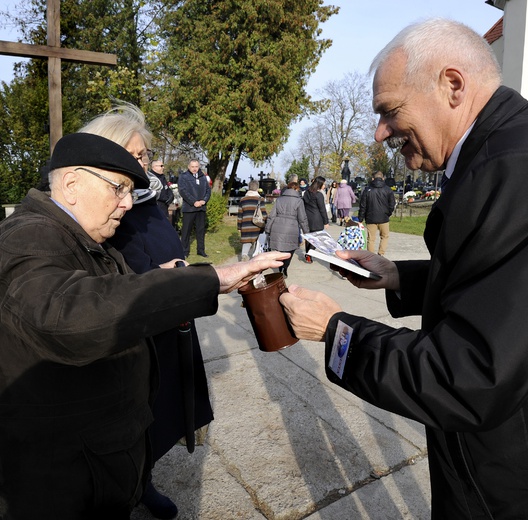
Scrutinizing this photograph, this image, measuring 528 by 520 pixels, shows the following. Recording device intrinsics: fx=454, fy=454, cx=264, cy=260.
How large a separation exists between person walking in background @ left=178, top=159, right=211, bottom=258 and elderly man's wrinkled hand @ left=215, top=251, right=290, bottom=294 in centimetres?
818

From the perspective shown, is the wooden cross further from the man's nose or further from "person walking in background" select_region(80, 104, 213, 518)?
the man's nose

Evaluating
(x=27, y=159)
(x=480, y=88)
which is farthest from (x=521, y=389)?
(x=27, y=159)

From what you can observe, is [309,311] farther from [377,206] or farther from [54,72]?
[377,206]

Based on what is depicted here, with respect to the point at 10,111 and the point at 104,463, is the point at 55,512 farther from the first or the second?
the point at 10,111

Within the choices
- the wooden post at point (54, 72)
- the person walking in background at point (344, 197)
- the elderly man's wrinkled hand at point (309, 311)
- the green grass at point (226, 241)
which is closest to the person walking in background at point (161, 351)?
the elderly man's wrinkled hand at point (309, 311)

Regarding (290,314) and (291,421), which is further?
(291,421)

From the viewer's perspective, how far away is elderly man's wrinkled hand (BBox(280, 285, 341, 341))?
1.39 meters

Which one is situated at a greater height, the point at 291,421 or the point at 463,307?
the point at 463,307

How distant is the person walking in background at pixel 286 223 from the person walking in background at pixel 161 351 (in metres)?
5.15

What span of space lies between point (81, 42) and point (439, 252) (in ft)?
65.5

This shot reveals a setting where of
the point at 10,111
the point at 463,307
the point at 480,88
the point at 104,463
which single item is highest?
the point at 10,111

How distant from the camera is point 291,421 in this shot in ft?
11.0

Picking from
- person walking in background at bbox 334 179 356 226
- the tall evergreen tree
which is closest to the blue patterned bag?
person walking in background at bbox 334 179 356 226

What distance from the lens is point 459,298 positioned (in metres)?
1.02
